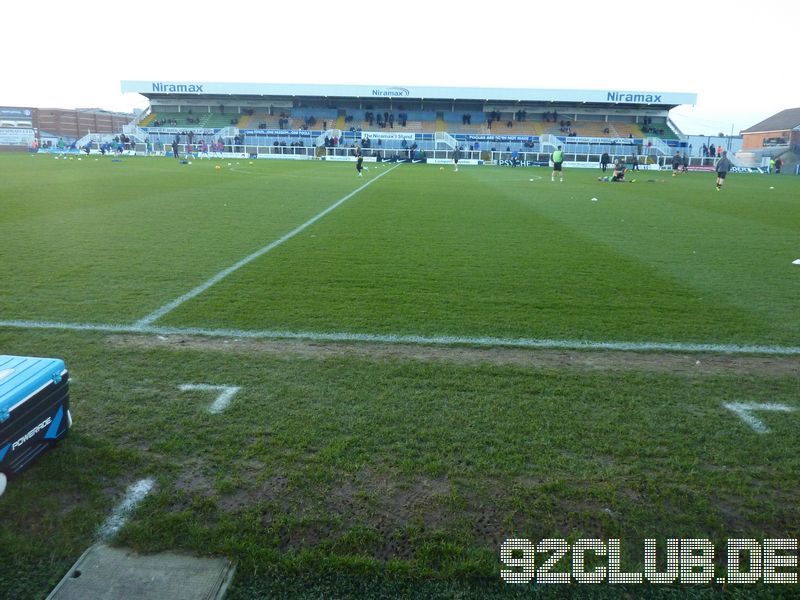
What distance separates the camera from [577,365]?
4.96 m

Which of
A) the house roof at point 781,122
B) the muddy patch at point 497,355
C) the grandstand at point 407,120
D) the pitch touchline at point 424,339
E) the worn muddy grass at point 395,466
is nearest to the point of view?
the worn muddy grass at point 395,466

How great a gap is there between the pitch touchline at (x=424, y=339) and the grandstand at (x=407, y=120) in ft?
152

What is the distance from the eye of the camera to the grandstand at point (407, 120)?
53.4m

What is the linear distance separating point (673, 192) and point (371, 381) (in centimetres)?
2326

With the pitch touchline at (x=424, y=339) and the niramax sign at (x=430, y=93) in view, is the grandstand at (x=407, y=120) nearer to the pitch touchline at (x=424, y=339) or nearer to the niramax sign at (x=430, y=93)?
the niramax sign at (x=430, y=93)

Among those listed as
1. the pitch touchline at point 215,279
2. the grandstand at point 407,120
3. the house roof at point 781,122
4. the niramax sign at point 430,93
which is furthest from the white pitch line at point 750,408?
the house roof at point 781,122

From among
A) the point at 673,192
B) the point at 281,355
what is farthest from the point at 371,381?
the point at 673,192

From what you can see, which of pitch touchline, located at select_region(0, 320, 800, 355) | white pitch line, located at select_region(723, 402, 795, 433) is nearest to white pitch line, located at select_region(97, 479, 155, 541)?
pitch touchline, located at select_region(0, 320, 800, 355)

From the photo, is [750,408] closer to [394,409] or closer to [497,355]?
[497,355]

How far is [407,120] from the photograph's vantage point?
62844 mm

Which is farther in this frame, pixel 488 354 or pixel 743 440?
pixel 488 354

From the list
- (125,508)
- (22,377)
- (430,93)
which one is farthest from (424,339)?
(430,93)

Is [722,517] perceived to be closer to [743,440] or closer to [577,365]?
[743,440]

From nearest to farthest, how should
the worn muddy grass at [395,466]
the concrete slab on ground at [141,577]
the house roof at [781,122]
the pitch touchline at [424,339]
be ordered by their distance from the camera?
the concrete slab on ground at [141,577] → the worn muddy grass at [395,466] → the pitch touchline at [424,339] → the house roof at [781,122]
